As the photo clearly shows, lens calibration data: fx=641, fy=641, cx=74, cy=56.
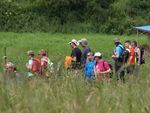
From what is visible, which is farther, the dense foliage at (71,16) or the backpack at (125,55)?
the dense foliage at (71,16)

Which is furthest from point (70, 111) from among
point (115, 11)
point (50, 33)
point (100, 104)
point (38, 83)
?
point (115, 11)

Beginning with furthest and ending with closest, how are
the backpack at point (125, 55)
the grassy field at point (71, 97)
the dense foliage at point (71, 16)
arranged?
1. the dense foliage at point (71, 16)
2. the backpack at point (125, 55)
3. the grassy field at point (71, 97)

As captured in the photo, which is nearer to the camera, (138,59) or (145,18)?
(138,59)

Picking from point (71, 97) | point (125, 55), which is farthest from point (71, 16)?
point (71, 97)

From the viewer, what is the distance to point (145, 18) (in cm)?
3906

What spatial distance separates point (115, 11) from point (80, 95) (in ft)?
113

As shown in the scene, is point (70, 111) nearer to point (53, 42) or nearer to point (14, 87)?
point (14, 87)

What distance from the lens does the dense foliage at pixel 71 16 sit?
122ft

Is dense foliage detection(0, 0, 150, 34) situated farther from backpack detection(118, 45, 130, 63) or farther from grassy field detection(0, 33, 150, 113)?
grassy field detection(0, 33, 150, 113)

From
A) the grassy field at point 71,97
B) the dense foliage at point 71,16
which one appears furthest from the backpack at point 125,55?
the dense foliage at point 71,16

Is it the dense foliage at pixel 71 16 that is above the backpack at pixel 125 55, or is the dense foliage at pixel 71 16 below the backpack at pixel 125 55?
above

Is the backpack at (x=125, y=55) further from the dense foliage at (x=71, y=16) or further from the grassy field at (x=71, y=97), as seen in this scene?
the dense foliage at (x=71, y=16)

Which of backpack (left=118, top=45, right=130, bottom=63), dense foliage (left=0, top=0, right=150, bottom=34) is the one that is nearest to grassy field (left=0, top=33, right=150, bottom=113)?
backpack (left=118, top=45, right=130, bottom=63)

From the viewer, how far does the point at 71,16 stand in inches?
1515
